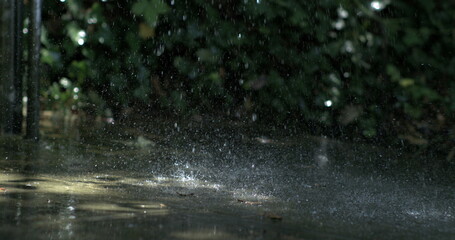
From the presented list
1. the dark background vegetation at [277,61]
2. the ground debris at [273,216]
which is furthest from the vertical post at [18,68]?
the ground debris at [273,216]

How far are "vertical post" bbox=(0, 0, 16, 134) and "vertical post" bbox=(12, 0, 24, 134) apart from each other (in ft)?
0.07

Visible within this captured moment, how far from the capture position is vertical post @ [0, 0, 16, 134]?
394 centimetres

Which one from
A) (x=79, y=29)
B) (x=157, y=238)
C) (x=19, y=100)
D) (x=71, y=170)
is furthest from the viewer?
(x=79, y=29)

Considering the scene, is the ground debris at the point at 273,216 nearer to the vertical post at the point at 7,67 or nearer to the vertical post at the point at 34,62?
the vertical post at the point at 34,62

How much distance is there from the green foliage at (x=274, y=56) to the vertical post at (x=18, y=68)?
0.56 metres

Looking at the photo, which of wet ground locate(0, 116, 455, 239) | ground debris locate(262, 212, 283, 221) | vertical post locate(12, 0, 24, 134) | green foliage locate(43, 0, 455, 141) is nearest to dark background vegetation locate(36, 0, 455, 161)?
green foliage locate(43, 0, 455, 141)

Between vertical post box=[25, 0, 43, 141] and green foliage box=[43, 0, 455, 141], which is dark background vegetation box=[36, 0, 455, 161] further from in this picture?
vertical post box=[25, 0, 43, 141]

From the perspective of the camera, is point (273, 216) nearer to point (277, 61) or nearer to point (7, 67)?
point (7, 67)

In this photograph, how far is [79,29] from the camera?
4.63 metres

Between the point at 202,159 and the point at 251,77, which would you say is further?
the point at 251,77

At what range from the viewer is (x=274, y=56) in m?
4.79

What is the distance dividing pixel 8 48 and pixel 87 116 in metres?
1.24

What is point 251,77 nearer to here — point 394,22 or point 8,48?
point 394,22

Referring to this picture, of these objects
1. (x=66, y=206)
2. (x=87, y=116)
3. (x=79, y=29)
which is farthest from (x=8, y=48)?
(x=66, y=206)
